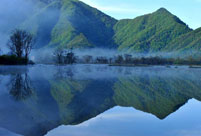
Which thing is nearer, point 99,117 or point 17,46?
point 99,117

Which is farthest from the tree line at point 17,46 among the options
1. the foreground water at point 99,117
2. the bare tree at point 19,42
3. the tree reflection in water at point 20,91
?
the foreground water at point 99,117

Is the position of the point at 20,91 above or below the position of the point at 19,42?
below

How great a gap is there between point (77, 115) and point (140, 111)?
101 inches

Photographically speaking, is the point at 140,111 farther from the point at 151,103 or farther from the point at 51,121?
the point at 51,121

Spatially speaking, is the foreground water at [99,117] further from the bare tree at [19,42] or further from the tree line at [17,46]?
the bare tree at [19,42]

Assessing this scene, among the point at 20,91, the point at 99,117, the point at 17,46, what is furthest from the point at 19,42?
the point at 99,117

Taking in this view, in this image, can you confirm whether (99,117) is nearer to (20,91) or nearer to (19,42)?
(20,91)

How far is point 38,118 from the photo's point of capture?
26.1 ft

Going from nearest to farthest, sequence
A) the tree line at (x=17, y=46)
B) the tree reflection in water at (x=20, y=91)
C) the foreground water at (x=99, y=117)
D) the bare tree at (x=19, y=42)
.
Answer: the foreground water at (x=99, y=117) → the tree reflection in water at (x=20, y=91) → the tree line at (x=17, y=46) → the bare tree at (x=19, y=42)

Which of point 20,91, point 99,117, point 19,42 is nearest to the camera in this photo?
point 99,117

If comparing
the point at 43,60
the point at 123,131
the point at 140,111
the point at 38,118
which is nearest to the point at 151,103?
the point at 140,111

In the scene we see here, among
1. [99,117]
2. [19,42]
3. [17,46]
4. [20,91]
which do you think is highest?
[19,42]

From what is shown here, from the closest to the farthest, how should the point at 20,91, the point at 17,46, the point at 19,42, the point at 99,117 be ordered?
the point at 99,117 → the point at 20,91 → the point at 19,42 → the point at 17,46

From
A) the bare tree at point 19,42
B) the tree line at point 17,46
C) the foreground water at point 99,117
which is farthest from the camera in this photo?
the bare tree at point 19,42
